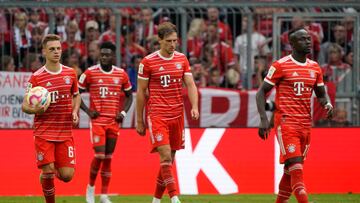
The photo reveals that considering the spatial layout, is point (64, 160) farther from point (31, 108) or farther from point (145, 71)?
point (145, 71)

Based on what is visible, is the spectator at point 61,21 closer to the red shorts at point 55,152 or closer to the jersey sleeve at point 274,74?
the red shorts at point 55,152

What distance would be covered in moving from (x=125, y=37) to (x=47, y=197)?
8.12m

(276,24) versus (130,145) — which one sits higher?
(276,24)

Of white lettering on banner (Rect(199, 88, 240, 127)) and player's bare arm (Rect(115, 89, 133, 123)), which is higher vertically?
player's bare arm (Rect(115, 89, 133, 123))

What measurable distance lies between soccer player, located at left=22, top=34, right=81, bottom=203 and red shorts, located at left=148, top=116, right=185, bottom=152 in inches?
46.3

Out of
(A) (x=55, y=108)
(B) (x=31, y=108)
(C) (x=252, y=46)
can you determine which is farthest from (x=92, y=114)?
(C) (x=252, y=46)

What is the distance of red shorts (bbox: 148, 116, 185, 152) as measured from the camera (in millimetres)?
15070

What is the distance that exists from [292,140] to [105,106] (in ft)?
15.9

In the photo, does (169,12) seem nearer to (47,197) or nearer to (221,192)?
Answer: (221,192)

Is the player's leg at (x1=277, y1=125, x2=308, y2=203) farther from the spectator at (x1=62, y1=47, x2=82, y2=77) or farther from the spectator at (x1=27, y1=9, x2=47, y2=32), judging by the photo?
the spectator at (x1=27, y1=9, x2=47, y2=32)

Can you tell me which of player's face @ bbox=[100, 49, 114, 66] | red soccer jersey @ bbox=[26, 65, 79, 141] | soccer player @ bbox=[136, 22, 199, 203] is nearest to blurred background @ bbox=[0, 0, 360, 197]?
player's face @ bbox=[100, 49, 114, 66]

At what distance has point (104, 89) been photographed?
18.1 meters

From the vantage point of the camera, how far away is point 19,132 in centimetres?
1927

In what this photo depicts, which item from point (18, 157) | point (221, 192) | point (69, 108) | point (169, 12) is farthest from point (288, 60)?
point (169, 12)
